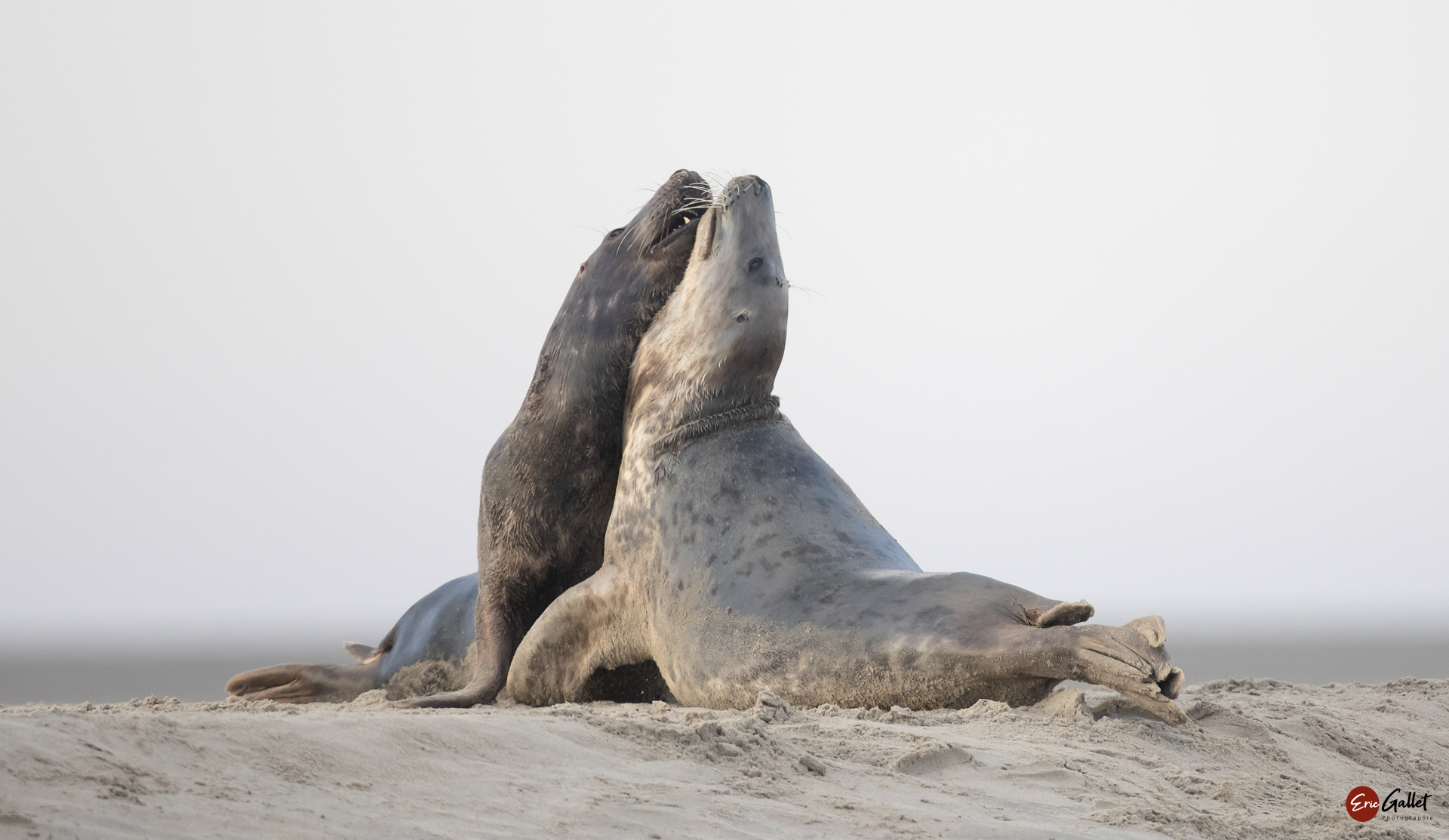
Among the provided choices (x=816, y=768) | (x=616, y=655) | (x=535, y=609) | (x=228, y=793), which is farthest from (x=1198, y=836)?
(x=535, y=609)

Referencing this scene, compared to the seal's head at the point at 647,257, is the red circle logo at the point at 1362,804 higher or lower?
lower

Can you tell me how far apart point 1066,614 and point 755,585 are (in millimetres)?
1185

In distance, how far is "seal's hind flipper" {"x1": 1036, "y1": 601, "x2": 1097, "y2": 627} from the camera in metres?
3.83

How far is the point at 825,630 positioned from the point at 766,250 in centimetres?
182

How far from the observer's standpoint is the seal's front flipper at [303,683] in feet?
20.2

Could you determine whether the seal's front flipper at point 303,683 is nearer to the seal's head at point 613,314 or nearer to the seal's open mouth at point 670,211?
the seal's head at point 613,314

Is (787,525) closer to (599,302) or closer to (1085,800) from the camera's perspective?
(599,302)

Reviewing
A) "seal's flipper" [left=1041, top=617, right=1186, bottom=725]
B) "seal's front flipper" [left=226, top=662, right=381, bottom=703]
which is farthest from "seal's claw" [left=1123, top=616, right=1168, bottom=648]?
"seal's front flipper" [left=226, top=662, right=381, bottom=703]

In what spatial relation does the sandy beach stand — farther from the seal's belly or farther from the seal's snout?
the seal's snout

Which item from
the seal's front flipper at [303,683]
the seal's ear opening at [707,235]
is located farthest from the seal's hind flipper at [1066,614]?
the seal's front flipper at [303,683]

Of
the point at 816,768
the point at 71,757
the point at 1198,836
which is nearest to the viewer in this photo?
the point at 71,757

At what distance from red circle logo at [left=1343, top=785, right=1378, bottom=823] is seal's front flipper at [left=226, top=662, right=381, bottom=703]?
455 cm

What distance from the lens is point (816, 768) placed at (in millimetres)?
2945

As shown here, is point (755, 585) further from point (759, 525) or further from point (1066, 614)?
point (1066, 614)
